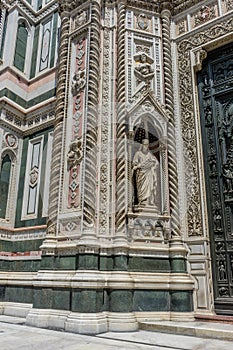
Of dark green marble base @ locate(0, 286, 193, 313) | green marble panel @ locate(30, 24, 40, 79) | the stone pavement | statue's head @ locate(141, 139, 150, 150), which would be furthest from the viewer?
green marble panel @ locate(30, 24, 40, 79)

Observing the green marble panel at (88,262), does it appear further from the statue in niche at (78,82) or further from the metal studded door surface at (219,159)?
the statue in niche at (78,82)

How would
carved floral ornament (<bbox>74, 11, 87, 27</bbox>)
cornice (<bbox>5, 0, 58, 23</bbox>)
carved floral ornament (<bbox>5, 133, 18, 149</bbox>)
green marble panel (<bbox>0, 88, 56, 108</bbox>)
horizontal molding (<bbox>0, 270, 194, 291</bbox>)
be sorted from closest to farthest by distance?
1. horizontal molding (<bbox>0, 270, 194, 291</bbox>)
2. carved floral ornament (<bbox>74, 11, 87, 27</bbox>)
3. carved floral ornament (<bbox>5, 133, 18, 149</bbox>)
4. green marble panel (<bbox>0, 88, 56, 108</bbox>)
5. cornice (<bbox>5, 0, 58, 23</bbox>)

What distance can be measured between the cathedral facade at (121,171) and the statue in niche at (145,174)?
0.02 m

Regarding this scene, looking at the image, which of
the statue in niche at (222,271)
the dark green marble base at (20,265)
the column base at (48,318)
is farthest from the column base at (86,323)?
the statue in niche at (222,271)

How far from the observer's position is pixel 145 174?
616 centimetres

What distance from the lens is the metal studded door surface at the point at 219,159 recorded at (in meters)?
5.63

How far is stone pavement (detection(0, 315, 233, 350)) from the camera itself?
3.70m

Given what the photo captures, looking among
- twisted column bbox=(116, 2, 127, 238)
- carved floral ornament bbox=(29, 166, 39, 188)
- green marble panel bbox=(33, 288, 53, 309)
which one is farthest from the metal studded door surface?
carved floral ornament bbox=(29, 166, 39, 188)

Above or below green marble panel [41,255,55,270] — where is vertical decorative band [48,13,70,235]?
above

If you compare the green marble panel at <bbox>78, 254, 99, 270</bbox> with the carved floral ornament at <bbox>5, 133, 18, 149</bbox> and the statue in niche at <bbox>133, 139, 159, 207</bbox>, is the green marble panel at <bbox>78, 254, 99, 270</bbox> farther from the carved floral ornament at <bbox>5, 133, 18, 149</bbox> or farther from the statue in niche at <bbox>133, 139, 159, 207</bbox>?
the carved floral ornament at <bbox>5, 133, 18, 149</bbox>

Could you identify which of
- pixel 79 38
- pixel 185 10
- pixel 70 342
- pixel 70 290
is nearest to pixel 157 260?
pixel 70 290

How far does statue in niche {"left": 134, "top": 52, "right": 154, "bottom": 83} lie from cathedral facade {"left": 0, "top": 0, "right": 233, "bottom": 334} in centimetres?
2

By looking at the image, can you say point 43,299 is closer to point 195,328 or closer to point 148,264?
point 148,264

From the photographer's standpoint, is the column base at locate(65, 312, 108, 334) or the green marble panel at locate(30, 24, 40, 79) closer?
the column base at locate(65, 312, 108, 334)
